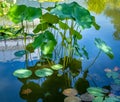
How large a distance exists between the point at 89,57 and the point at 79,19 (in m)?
0.65

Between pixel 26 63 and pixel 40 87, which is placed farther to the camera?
pixel 26 63

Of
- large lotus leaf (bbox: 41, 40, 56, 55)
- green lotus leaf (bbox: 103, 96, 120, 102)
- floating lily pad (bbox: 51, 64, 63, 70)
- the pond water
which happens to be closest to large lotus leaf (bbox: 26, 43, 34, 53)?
the pond water

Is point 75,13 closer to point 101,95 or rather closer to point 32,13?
point 32,13

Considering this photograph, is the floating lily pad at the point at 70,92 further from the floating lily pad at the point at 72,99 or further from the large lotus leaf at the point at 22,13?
the large lotus leaf at the point at 22,13

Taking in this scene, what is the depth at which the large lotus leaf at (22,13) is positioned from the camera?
1.92 metres

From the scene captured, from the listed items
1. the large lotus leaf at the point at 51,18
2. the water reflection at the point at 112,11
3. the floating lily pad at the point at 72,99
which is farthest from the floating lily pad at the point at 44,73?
the water reflection at the point at 112,11

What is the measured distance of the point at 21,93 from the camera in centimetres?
183

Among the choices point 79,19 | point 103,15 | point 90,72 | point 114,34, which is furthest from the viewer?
point 103,15

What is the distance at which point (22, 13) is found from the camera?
1.97 metres

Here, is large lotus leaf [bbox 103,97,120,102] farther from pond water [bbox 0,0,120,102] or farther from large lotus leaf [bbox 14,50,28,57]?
large lotus leaf [bbox 14,50,28,57]

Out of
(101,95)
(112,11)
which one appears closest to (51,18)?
(101,95)

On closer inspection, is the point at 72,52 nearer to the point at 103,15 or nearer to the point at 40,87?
the point at 40,87

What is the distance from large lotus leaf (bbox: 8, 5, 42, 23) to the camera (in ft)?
6.29

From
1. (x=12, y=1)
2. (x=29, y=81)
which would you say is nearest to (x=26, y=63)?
(x=29, y=81)
